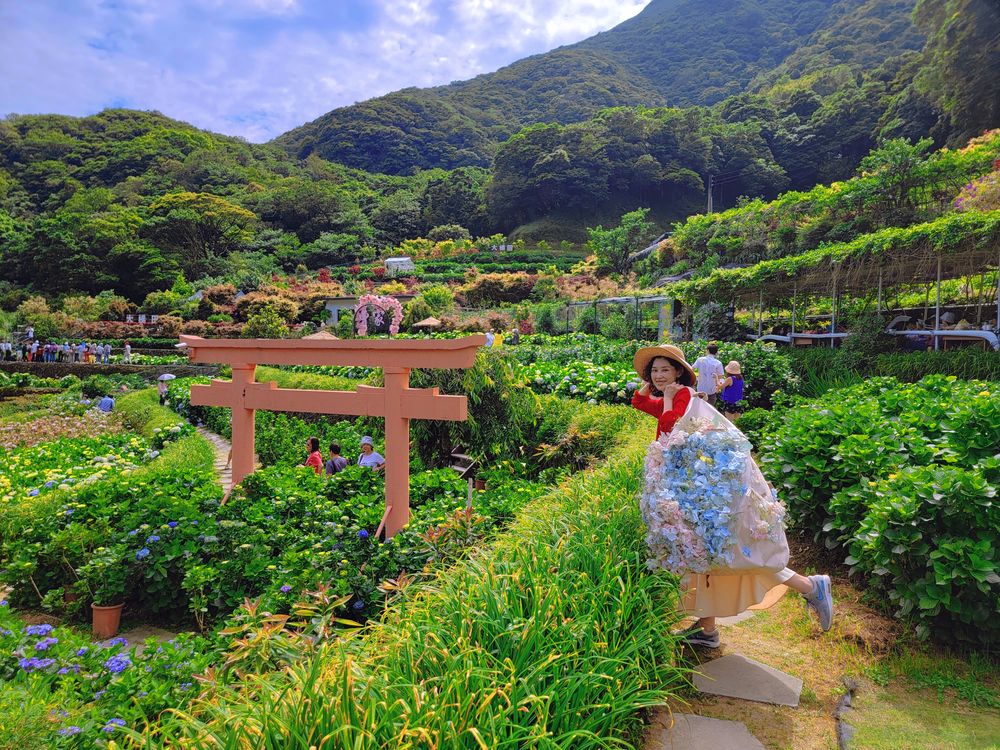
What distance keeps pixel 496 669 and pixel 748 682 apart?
1.40 m

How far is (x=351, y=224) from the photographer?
60.6 metres

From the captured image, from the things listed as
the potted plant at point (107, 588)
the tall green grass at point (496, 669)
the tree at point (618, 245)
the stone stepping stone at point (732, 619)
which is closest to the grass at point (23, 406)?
the potted plant at point (107, 588)

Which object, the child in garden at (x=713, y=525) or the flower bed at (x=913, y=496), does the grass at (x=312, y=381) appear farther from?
the child in garden at (x=713, y=525)

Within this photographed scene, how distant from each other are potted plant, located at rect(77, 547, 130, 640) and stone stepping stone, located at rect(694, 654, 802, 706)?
131 inches

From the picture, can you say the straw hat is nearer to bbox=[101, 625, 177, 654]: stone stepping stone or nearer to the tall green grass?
the tall green grass

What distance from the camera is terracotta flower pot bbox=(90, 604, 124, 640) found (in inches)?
143

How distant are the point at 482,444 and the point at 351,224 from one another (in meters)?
58.5

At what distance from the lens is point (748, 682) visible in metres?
2.63

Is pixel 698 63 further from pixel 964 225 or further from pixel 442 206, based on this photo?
pixel 964 225

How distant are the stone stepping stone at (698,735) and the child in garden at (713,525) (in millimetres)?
442

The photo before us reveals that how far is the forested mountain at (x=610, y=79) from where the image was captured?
87.7 m

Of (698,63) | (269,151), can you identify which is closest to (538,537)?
(269,151)

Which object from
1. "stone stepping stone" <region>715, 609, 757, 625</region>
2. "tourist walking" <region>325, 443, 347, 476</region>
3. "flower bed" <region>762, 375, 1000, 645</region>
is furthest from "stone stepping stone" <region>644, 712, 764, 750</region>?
"tourist walking" <region>325, 443, 347, 476</region>

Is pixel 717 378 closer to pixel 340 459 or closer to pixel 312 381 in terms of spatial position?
pixel 340 459
